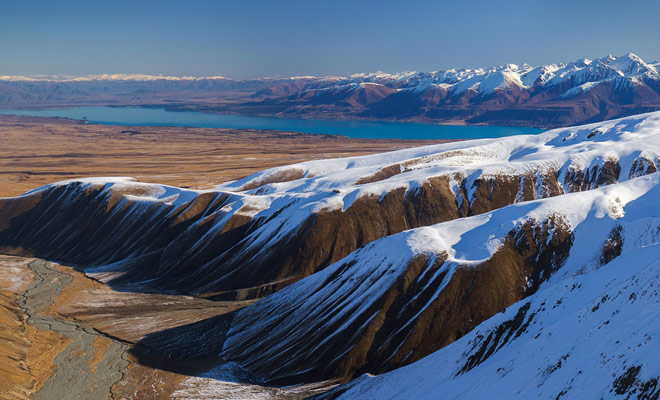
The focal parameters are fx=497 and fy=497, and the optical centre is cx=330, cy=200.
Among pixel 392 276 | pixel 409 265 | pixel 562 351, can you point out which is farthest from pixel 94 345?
pixel 562 351

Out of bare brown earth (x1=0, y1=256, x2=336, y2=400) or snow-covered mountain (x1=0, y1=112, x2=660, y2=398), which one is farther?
bare brown earth (x1=0, y1=256, x2=336, y2=400)

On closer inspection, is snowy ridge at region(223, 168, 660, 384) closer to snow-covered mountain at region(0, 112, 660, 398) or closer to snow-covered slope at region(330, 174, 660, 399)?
snow-covered mountain at region(0, 112, 660, 398)

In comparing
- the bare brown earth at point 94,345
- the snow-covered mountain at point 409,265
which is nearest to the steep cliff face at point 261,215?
the snow-covered mountain at point 409,265

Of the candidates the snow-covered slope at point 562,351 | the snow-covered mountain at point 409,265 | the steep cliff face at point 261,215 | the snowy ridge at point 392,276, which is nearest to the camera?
the snow-covered slope at point 562,351

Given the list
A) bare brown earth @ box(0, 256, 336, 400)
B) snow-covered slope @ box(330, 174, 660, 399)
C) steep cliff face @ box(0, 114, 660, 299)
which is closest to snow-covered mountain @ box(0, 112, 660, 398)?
snow-covered slope @ box(330, 174, 660, 399)

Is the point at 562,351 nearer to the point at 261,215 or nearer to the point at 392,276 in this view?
the point at 392,276

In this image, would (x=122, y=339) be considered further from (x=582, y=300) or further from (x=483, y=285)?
(x=582, y=300)

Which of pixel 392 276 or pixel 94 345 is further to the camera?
pixel 94 345

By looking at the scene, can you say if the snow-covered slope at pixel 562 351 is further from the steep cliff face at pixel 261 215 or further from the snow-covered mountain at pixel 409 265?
the steep cliff face at pixel 261 215

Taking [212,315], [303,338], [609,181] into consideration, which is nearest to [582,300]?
[303,338]
